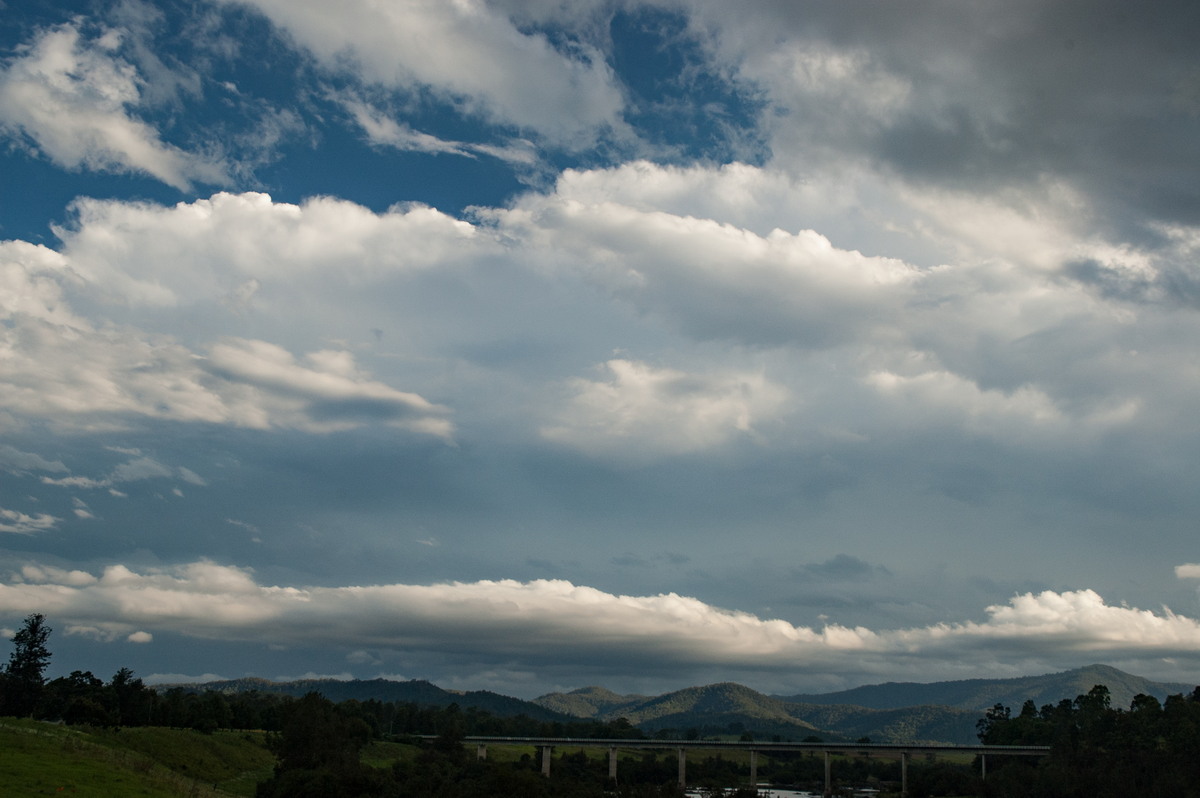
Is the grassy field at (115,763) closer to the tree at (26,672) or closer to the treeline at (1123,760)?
the tree at (26,672)

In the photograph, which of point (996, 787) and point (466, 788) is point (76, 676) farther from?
point (996, 787)

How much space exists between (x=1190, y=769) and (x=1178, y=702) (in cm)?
3543

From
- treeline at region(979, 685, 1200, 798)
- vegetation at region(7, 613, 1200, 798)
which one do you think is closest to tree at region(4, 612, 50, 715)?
vegetation at region(7, 613, 1200, 798)

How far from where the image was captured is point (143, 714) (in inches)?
6570

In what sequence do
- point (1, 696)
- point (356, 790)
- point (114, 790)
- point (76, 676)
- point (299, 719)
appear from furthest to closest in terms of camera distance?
point (76, 676)
point (1, 696)
point (299, 719)
point (356, 790)
point (114, 790)

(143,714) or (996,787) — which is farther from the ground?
(143,714)

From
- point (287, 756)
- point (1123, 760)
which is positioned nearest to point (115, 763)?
point (287, 756)

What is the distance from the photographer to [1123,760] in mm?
150750

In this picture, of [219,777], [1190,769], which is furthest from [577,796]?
[1190,769]

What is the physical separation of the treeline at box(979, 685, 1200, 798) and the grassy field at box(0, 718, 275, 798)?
120 m

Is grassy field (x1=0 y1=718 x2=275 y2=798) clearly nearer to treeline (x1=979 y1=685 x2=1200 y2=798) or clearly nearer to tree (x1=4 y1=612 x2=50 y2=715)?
Result: tree (x1=4 y1=612 x2=50 y2=715)

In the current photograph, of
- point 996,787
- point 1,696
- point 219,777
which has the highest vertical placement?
point 1,696

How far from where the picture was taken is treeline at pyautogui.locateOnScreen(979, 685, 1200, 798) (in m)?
133

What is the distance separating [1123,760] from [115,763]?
144222 mm
